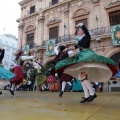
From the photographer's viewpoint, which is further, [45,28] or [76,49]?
[45,28]

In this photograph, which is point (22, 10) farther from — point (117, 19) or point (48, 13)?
point (117, 19)

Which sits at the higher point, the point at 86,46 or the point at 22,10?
the point at 22,10

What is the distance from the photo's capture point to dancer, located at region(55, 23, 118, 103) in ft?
9.63

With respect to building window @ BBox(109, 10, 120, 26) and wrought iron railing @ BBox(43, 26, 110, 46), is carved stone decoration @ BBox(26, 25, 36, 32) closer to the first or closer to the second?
wrought iron railing @ BBox(43, 26, 110, 46)

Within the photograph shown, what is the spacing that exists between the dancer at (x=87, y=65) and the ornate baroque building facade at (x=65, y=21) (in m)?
10.5

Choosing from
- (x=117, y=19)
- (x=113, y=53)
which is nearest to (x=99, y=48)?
(x=113, y=53)

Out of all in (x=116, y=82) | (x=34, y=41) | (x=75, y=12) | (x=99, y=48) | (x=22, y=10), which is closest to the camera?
(x=116, y=82)

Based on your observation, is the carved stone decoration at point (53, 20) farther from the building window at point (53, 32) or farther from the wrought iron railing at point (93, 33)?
the wrought iron railing at point (93, 33)

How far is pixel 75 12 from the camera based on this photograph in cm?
1631

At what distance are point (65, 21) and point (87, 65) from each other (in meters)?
14.5

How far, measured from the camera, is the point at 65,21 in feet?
55.3

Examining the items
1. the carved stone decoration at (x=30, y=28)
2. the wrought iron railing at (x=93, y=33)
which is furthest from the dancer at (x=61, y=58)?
the carved stone decoration at (x=30, y=28)

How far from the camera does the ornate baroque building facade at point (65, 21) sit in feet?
46.2

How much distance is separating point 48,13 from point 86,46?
16.0 metres
